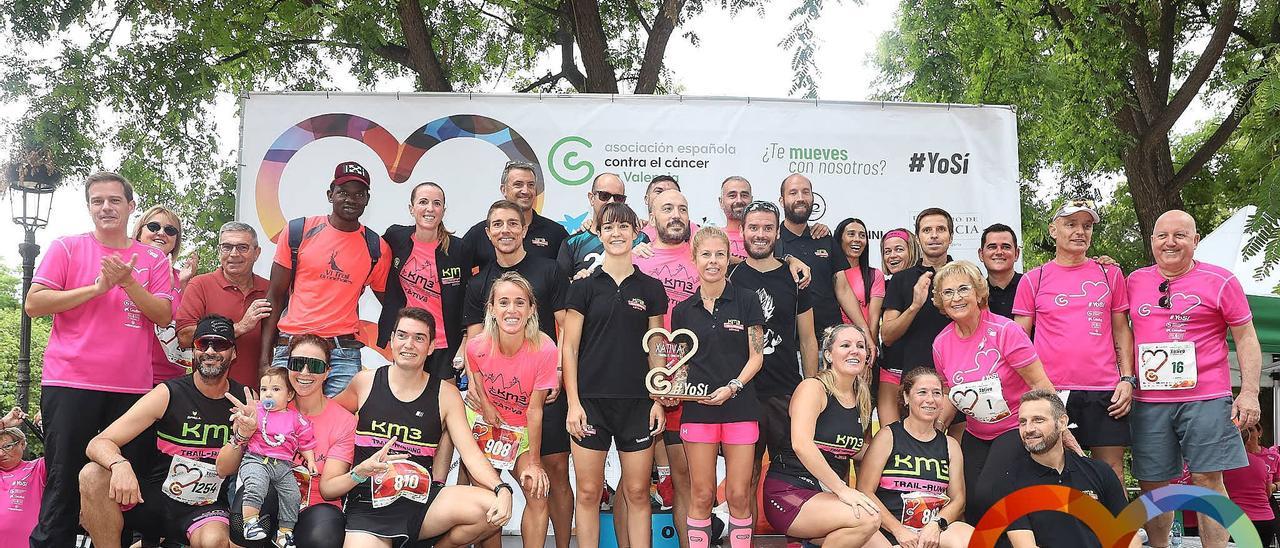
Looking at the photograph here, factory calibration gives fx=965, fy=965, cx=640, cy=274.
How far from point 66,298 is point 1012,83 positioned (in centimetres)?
767

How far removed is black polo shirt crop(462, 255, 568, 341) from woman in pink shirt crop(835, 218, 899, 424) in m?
1.60

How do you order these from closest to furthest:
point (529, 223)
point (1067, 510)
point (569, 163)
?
point (1067, 510)
point (529, 223)
point (569, 163)

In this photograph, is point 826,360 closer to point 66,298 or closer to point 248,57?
point 66,298

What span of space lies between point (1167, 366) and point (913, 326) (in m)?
1.24

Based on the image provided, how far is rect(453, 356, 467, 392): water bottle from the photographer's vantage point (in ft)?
16.4

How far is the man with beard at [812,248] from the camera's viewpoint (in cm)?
534

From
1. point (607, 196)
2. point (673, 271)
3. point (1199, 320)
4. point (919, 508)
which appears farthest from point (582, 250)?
point (1199, 320)

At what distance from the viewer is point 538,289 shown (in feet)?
16.0

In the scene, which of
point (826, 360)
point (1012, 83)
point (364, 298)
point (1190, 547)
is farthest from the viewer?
point (1012, 83)

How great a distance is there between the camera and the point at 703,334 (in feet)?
15.1

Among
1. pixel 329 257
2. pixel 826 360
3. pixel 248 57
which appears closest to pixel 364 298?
pixel 329 257

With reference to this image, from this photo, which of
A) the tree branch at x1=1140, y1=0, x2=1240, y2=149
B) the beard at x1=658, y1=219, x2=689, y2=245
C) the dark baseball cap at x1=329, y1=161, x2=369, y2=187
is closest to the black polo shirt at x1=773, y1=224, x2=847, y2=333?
the beard at x1=658, y1=219, x2=689, y2=245

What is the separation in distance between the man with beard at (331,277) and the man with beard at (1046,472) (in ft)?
10.9

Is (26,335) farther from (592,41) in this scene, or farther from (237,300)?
(592,41)
